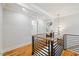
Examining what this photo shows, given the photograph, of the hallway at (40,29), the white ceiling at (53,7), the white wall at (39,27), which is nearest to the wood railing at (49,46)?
the hallway at (40,29)

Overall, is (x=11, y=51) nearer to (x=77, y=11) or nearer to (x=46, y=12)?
(x=46, y=12)

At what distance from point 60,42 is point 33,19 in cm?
52

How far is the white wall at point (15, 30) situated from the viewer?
947 millimetres

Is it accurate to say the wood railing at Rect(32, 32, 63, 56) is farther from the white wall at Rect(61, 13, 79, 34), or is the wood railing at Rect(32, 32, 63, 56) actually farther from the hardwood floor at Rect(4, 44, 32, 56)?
the white wall at Rect(61, 13, 79, 34)

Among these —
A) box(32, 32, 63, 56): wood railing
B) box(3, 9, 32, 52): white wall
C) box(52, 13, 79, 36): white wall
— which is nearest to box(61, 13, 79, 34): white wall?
box(52, 13, 79, 36): white wall

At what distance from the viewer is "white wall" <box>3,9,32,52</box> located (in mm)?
947

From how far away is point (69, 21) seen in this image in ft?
3.57

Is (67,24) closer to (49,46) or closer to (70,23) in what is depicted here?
(70,23)

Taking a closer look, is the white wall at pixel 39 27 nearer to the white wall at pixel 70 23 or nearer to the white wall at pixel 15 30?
the white wall at pixel 15 30

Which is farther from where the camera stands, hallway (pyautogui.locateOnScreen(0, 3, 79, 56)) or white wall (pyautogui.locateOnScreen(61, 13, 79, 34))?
white wall (pyautogui.locateOnScreen(61, 13, 79, 34))

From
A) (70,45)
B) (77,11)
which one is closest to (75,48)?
(70,45)

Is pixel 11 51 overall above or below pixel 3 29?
below

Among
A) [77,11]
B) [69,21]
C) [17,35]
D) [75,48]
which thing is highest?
[77,11]

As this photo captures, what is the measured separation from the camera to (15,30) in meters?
1.01
